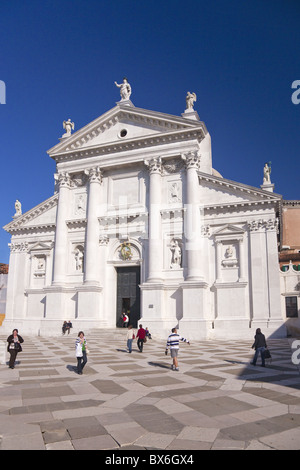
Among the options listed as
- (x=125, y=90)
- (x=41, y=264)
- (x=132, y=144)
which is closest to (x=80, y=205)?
(x=41, y=264)

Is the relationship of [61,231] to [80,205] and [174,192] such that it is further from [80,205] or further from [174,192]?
[174,192]

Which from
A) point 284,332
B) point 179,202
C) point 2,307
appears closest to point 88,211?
point 179,202

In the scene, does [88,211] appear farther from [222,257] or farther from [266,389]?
[266,389]

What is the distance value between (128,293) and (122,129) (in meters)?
14.7

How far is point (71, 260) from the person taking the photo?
113ft

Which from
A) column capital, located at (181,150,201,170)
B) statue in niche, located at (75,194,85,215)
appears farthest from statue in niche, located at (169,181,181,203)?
statue in niche, located at (75,194,85,215)

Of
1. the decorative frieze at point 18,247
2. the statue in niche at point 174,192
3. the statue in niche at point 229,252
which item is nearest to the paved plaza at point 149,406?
the statue in niche at point 229,252

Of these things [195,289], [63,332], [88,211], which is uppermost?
[88,211]

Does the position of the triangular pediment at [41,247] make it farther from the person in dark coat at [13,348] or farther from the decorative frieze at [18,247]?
the person in dark coat at [13,348]

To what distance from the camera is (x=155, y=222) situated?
31125 millimetres

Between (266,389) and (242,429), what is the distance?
12.2 feet

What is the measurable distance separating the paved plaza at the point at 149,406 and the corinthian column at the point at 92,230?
17086 millimetres

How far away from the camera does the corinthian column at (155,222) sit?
30.1 m

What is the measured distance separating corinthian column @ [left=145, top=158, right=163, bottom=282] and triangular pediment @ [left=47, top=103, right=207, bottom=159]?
108 inches
